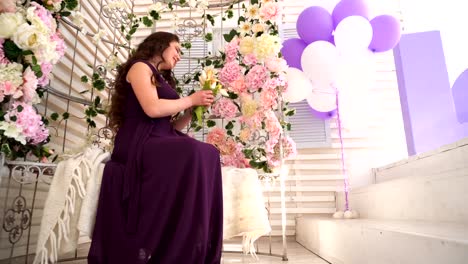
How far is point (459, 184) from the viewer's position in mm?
1354

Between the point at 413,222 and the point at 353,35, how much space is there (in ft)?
5.11

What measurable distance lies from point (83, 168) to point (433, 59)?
9.91 feet

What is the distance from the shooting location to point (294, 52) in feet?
10.0

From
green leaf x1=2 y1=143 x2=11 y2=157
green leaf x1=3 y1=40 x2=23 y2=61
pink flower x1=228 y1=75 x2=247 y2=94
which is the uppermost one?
pink flower x1=228 y1=75 x2=247 y2=94

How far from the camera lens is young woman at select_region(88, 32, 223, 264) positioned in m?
1.33

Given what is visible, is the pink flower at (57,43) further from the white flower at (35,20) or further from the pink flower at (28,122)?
the pink flower at (28,122)

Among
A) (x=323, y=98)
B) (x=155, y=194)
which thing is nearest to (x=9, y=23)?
(x=155, y=194)

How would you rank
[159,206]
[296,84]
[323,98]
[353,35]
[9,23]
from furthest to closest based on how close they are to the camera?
[323,98] < [296,84] < [353,35] < [9,23] < [159,206]

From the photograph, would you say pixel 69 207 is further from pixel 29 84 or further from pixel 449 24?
pixel 449 24

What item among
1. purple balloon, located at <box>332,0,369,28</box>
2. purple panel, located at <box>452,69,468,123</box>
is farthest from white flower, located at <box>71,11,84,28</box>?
purple panel, located at <box>452,69,468,123</box>

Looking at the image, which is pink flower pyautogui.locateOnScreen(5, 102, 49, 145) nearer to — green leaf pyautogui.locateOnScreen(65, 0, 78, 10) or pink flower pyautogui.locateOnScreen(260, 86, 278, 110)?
green leaf pyautogui.locateOnScreen(65, 0, 78, 10)

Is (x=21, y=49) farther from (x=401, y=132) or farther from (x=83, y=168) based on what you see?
(x=401, y=132)

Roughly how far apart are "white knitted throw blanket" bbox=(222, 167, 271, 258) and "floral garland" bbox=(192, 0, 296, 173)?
0.29 metres

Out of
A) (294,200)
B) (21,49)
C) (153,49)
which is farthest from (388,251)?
(294,200)
